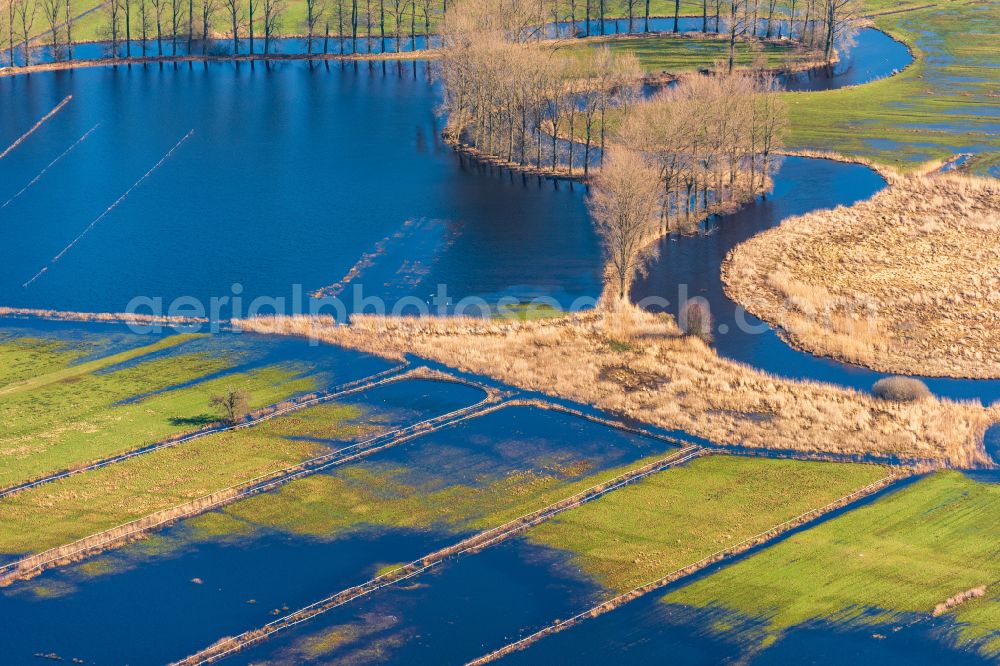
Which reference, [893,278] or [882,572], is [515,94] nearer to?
[893,278]

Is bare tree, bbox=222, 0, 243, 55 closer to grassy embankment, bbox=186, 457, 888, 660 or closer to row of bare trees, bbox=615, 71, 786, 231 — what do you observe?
row of bare trees, bbox=615, 71, 786, 231

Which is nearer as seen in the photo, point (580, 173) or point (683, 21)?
point (580, 173)

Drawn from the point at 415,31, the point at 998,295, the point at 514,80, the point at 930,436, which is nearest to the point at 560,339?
the point at 930,436

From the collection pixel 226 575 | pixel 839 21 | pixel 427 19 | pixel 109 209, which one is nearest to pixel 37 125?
pixel 109 209

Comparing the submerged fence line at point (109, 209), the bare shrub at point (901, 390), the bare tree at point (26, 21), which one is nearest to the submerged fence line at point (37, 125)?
the submerged fence line at point (109, 209)

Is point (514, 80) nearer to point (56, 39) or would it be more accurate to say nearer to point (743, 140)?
point (743, 140)

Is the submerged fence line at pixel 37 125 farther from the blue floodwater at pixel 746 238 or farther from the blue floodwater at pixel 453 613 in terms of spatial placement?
the blue floodwater at pixel 453 613

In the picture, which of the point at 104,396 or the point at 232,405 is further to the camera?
the point at 104,396
